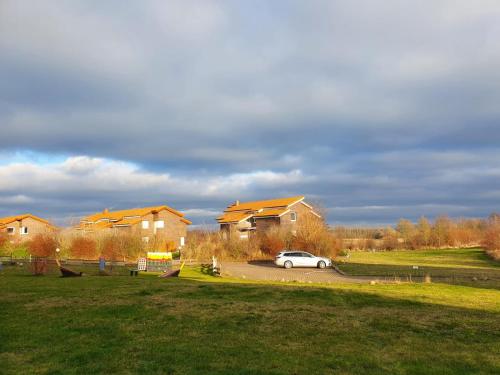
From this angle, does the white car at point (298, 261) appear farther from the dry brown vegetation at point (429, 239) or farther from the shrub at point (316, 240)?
the dry brown vegetation at point (429, 239)

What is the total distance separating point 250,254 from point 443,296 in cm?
2985

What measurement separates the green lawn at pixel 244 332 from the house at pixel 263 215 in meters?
43.9

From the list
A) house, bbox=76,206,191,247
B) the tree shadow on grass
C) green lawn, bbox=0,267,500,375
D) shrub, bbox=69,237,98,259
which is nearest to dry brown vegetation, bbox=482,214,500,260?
the tree shadow on grass

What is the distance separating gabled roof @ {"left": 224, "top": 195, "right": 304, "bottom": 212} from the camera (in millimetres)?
64694

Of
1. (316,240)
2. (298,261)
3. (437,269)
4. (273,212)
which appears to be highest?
(273,212)

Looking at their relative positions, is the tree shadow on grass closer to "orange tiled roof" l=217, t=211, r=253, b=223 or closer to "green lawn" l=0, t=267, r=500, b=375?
"green lawn" l=0, t=267, r=500, b=375

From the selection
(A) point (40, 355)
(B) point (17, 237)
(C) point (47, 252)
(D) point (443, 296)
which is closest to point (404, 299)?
(D) point (443, 296)

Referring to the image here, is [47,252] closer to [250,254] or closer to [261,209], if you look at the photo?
[250,254]

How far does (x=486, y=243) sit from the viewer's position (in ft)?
207

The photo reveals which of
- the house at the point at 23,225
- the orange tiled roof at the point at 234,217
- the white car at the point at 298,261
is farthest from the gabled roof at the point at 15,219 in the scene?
the white car at the point at 298,261

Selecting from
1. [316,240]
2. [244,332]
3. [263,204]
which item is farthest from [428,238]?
[244,332]

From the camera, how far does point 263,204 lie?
71500 mm

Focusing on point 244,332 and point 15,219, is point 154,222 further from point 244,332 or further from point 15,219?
point 244,332

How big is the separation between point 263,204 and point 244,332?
202ft
